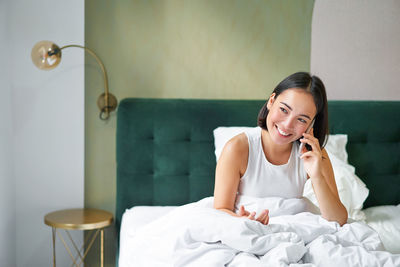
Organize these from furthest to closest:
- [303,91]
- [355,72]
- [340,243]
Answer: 1. [355,72]
2. [303,91]
3. [340,243]

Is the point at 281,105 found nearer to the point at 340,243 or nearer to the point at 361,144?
the point at 340,243

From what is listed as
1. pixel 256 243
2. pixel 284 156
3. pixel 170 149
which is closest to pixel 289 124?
pixel 284 156

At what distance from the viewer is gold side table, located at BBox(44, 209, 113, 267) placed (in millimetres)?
2379

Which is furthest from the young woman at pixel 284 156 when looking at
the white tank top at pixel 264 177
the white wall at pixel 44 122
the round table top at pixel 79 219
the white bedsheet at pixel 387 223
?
the white wall at pixel 44 122

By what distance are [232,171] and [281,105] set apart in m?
0.35

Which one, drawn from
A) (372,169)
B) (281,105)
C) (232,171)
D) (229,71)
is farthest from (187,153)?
(372,169)

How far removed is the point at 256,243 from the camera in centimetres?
142

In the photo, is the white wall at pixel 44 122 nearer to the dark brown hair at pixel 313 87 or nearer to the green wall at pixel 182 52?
the green wall at pixel 182 52

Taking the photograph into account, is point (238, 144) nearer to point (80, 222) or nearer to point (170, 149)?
point (170, 149)

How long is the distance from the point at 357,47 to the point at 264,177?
162 centimetres

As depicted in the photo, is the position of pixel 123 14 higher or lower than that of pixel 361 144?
higher

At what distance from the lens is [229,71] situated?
2.88m

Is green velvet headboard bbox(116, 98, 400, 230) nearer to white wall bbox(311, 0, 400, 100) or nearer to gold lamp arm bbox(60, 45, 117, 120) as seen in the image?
gold lamp arm bbox(60, 45, 117, 120)

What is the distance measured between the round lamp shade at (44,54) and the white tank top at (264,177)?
1240 mm
